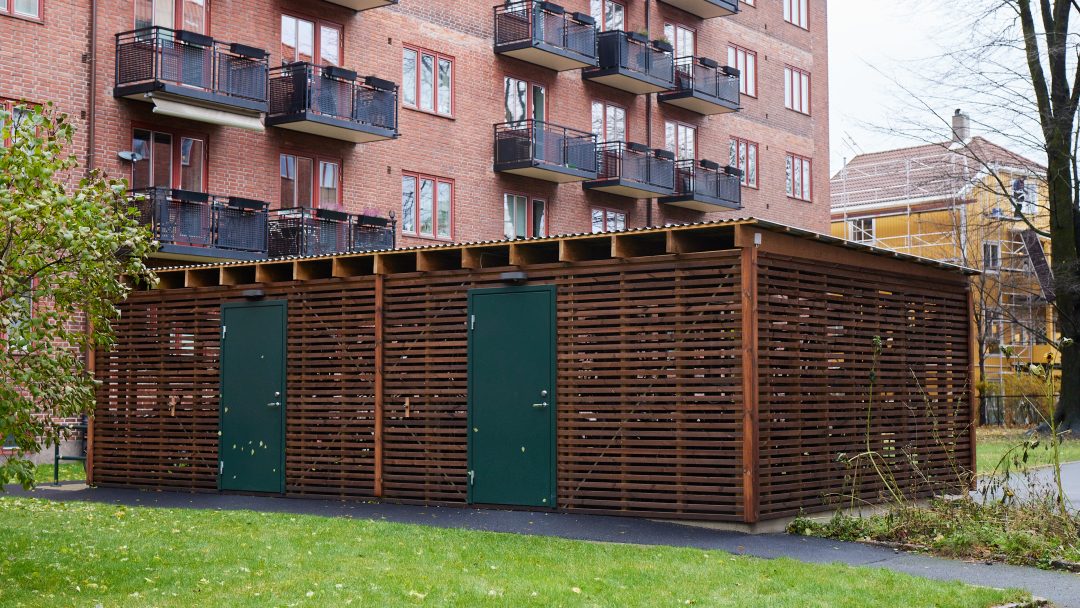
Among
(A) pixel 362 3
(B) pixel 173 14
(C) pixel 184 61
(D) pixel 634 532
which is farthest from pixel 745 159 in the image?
(D) pixel 634 532

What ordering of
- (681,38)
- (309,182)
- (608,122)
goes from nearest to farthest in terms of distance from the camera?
1. (309,182)
2. (608,122)
3. (681,38)

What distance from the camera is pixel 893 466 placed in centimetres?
1497

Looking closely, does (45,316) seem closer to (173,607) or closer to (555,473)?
(173,607)

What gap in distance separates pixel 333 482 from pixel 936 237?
40708 millimetres

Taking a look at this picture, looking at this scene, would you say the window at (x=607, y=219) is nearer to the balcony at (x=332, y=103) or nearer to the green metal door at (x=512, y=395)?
the balcony at (x=332, y=103)

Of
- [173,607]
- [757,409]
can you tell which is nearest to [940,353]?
[757,409]

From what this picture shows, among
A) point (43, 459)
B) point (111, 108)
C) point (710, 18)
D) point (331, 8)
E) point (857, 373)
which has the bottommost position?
point (43, 459)

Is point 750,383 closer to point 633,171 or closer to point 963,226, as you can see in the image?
point 633,171

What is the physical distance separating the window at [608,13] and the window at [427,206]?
347 inches

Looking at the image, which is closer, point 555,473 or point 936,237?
point 555,473

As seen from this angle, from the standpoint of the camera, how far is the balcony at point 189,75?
24.2 m

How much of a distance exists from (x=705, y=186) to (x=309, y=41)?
557 inches

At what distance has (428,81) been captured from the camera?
30.9 metres

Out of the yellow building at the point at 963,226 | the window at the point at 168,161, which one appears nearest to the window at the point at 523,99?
the window at the point at 168,161
